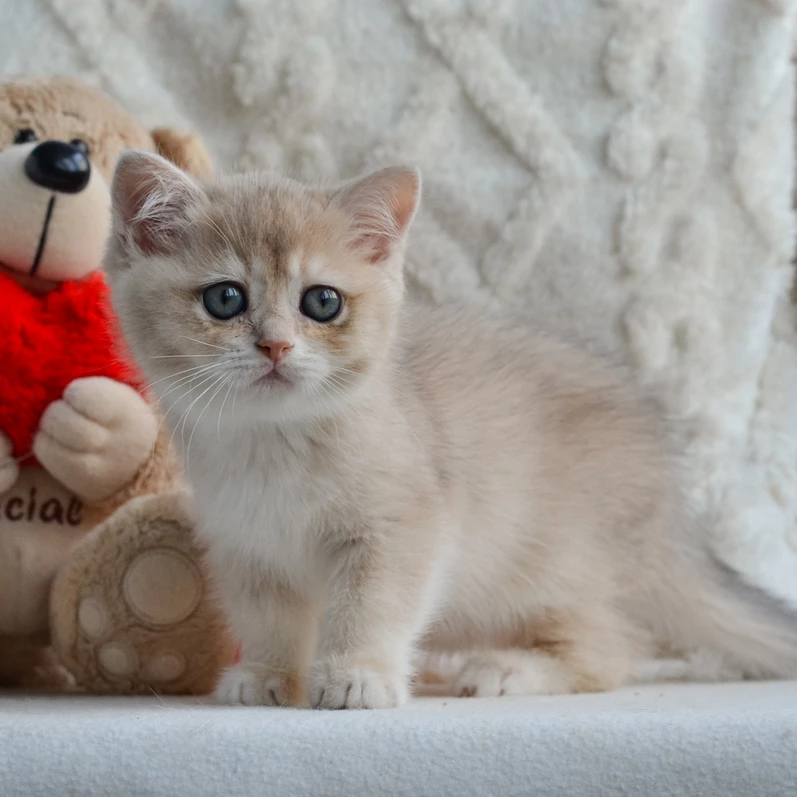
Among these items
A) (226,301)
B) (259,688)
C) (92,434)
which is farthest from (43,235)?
(259,688)

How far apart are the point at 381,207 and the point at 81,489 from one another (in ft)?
1.94

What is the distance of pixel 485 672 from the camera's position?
4.91 ft

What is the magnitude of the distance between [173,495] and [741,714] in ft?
2.69

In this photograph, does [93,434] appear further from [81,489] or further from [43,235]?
[43,235]

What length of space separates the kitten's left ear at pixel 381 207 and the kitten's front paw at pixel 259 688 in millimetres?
556

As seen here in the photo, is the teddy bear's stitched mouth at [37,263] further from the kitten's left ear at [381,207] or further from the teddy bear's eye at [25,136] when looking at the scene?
the kitten's left ear at [381,207]

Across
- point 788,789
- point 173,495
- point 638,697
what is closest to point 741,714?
point 788,789

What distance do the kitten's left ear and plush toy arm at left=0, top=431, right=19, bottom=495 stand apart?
0.57 m

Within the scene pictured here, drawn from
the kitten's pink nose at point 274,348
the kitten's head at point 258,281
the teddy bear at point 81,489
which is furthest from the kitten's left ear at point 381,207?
the teddy bear at point 81,489

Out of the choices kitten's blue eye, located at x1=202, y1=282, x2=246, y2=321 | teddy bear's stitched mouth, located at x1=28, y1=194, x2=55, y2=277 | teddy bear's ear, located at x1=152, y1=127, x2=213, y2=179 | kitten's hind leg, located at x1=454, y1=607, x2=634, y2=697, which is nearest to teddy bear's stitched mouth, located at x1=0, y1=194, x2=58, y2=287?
teddy bear's stitched mouth, located at x1=28, y1=194, x2=55, y2=277

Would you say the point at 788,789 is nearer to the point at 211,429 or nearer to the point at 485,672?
the point at 485,672

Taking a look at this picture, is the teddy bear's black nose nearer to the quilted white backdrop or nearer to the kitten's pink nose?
the kitten's pink nose

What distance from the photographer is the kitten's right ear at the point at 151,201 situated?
1.33m

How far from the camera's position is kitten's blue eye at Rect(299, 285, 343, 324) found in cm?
128
